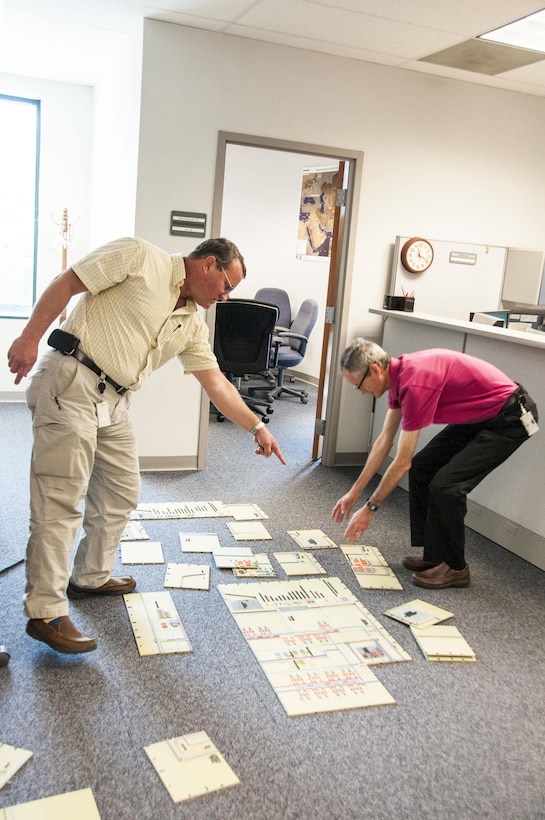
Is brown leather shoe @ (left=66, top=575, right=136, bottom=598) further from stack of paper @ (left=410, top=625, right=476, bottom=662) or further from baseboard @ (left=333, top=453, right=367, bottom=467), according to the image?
baseboard @ (left=333, top=453, right=367, bottom=467)

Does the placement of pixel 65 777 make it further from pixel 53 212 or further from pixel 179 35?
pixel 53 212

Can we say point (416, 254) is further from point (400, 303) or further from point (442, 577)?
point (442, 577)

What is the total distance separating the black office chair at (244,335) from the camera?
5289mm

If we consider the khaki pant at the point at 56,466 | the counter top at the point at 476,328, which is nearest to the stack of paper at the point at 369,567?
the counter top at the point at 476,328

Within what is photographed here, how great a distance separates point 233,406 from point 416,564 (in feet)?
3.86

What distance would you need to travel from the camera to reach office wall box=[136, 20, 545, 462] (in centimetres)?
389

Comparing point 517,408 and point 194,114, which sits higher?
point 194,114

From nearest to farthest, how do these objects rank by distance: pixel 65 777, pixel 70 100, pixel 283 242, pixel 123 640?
pixel 65 777 < pixel 123 640 < pixel 70 100 < pixel 283 242

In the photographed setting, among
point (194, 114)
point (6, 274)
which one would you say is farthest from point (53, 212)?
point (194, 114)

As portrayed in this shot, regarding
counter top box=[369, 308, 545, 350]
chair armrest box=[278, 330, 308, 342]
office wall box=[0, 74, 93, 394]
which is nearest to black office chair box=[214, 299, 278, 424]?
chair armrest box=[278, 330, 308, 342]

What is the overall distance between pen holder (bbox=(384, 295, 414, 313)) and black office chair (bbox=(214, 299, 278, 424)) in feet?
3.75

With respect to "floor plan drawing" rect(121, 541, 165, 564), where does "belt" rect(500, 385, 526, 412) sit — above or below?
above

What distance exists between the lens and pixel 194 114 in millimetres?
3924

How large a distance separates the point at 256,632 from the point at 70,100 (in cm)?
483
